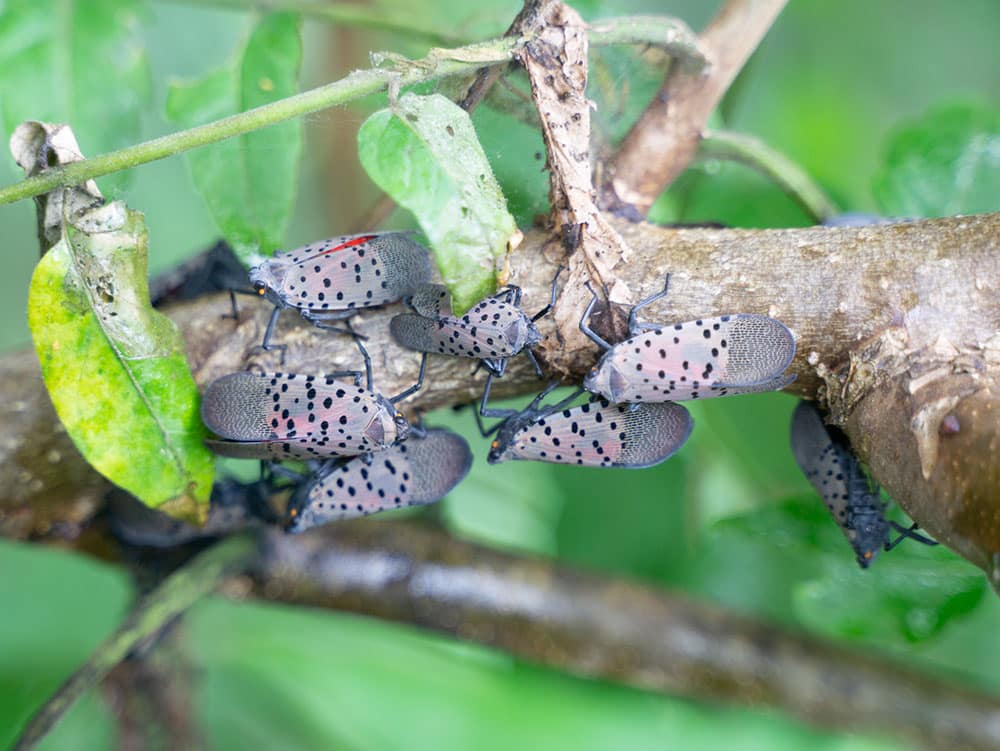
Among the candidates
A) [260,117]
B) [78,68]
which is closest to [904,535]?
[260,117]

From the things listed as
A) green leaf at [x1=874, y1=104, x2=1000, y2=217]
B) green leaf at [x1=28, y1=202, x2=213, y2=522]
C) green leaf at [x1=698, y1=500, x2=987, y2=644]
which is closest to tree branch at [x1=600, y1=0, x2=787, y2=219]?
green leaf at [x1=874, y1=104, x2=1000, y2=217]

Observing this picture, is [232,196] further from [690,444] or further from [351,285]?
[690,444]

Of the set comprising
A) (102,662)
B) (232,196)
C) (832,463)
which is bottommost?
(102,662)

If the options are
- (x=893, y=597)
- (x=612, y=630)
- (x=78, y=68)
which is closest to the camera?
(x=78, y=68)

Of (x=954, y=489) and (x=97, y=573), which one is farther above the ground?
(x=954, y=489)

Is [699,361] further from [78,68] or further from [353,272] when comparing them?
[78,68]

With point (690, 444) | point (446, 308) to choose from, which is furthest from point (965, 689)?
point (446, 308)
